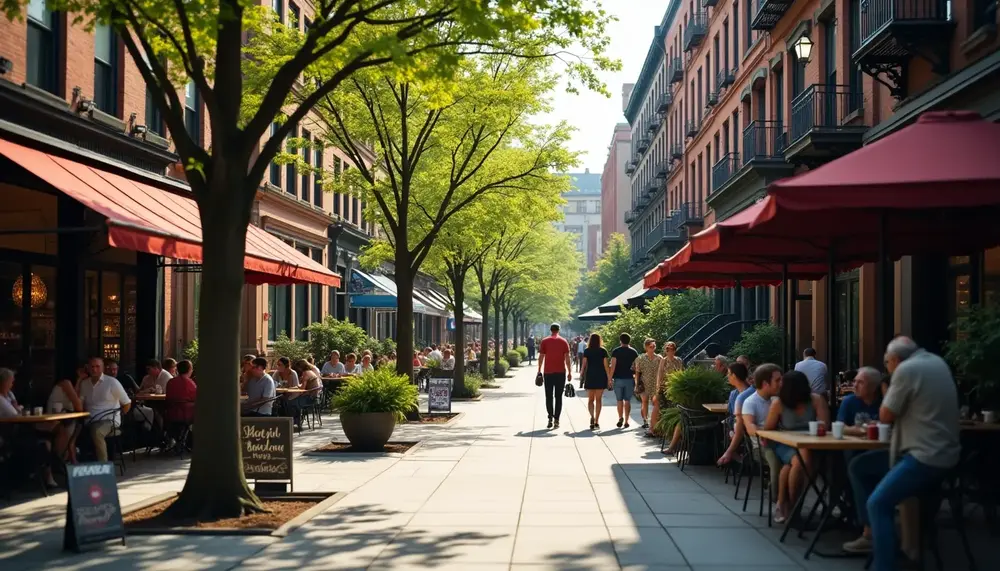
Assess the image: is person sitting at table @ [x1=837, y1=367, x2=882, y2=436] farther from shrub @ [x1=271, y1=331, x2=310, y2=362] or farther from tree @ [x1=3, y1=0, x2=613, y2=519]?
shrub @ [x1=271, y1=331, x2=310, y2=362]

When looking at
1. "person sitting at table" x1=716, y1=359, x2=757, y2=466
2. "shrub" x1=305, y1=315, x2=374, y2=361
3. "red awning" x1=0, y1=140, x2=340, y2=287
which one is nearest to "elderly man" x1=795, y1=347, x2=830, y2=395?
"person sitting at table" x1=716, y1=359, x2=757, y2=466

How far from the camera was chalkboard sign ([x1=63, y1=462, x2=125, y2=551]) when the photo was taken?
8586 millimetres

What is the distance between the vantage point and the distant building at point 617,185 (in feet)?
318

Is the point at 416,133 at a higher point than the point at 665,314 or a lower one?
higher

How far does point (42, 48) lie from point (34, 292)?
147 inches

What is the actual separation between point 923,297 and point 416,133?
12.2 m

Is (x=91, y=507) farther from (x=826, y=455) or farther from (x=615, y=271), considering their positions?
(x=615, y=271)

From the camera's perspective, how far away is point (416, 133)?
25359 millimetres

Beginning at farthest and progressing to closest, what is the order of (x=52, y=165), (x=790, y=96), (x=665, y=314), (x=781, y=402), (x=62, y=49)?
(x=665, y=314)
(x=790, y=96)
(x=62, y=49)
(x=52, y=165)
(x=781, y=402)

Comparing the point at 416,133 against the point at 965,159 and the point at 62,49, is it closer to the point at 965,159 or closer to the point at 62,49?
the point at 62,49

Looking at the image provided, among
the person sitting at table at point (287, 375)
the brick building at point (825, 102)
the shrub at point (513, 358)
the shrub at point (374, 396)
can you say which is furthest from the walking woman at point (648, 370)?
the shrub at point (513, 358)

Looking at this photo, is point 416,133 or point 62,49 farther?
point 416,133

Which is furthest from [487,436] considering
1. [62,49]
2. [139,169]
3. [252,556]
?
[252,556]

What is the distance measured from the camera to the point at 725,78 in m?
35.9
